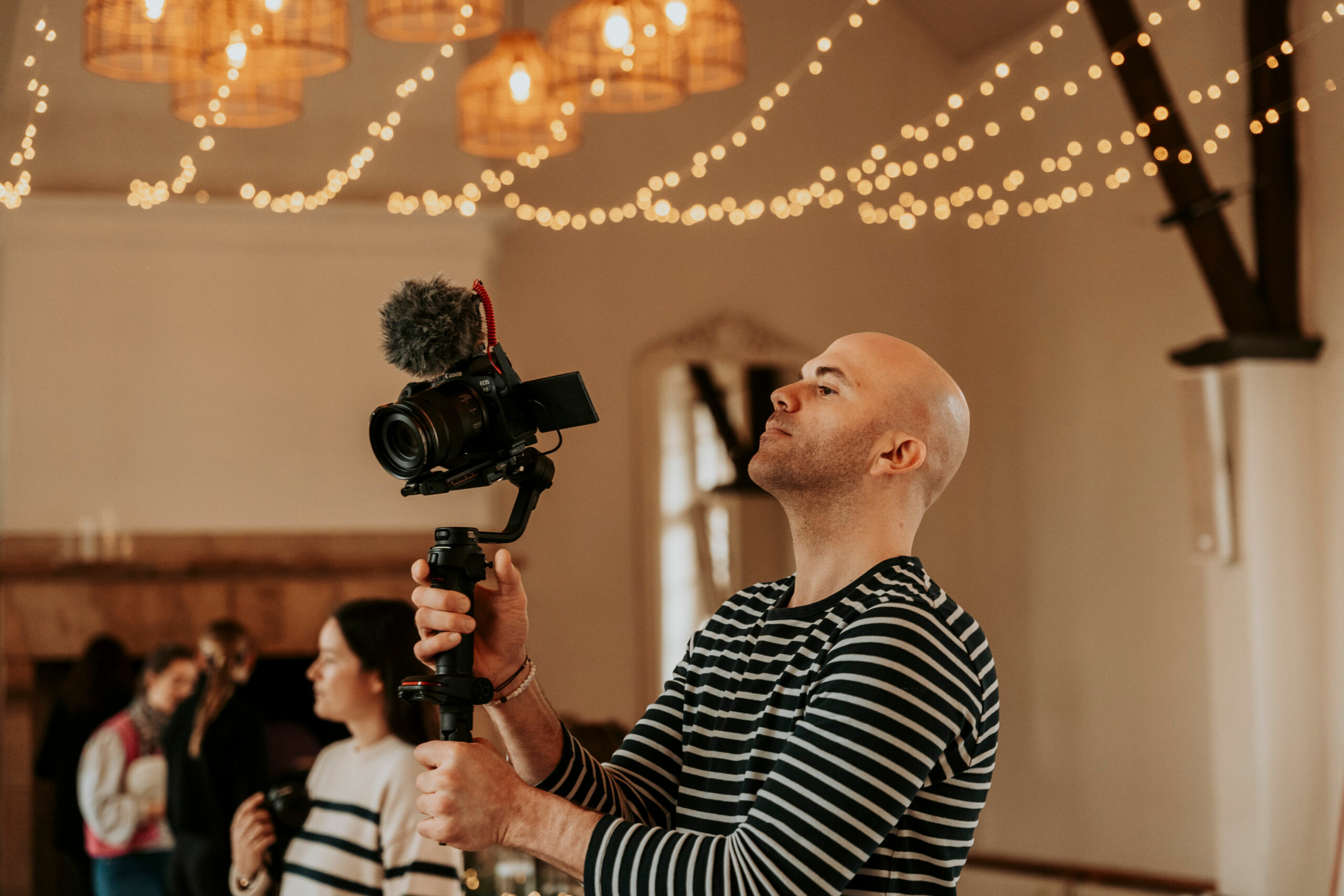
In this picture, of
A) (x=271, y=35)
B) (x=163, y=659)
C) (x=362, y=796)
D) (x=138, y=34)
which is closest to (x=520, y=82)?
(x=271, y=35)

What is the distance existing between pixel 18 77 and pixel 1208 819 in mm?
4797

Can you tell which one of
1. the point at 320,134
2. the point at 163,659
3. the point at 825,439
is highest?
the point at 320,134

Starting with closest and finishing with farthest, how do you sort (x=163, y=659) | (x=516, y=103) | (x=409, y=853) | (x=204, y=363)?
(x=409, y=853) → (x=163, y=659) → (x=516, y=103) → (x=204, y=363)

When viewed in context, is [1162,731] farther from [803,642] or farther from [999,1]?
[803,642]

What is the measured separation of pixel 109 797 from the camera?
3.36 m

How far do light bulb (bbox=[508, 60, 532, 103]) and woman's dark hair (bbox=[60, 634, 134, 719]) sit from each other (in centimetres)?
228

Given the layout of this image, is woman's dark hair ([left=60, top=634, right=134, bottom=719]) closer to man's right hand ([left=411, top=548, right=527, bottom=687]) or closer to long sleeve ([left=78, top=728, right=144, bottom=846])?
long sleeve ([left=78, top=728, right=144, bottom=846])

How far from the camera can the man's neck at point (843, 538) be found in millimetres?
1224

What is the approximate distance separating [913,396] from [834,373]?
0.08 metres

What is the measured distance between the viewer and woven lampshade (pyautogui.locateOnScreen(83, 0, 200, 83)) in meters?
2.90

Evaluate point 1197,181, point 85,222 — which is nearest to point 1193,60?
point 1197,181

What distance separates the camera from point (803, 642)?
1.17m

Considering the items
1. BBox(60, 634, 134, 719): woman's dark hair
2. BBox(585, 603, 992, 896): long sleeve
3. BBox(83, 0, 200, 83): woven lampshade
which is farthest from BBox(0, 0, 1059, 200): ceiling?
BBox(585, 603, 992, 896): long sleeve

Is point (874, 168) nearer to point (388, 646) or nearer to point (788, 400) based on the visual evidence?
point (388, 646)
